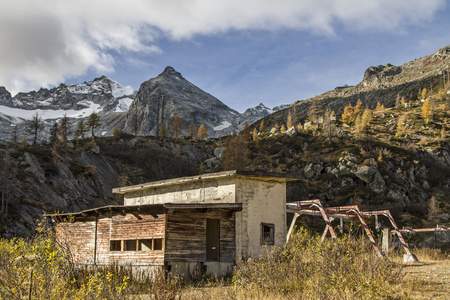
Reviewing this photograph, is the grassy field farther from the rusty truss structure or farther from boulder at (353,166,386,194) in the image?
boulder at (353,166,386,194)

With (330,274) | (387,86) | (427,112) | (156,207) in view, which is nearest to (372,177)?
(427,112)

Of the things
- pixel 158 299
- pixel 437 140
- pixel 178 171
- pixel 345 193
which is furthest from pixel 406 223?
pixel 158 299

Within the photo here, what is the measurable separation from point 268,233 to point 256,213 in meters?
1.48

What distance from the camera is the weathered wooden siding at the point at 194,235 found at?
1686 centimetres

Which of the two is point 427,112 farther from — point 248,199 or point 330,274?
point 330,274

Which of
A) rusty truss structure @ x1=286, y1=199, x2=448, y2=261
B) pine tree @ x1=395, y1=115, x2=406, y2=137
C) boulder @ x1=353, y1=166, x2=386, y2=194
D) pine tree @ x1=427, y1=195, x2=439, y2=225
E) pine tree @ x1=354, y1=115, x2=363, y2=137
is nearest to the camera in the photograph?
rusty truss structure @ x1=286, y1=199, x2=448, y2=261

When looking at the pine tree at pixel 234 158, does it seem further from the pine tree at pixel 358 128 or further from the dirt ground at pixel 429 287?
the dirt ground at pixel 429 287

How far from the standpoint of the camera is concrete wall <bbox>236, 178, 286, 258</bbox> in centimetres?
1833

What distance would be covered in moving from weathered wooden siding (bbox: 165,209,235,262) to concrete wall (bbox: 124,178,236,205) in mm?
843

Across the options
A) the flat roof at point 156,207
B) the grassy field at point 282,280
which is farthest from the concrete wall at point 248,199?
the grassy field at point 282,280

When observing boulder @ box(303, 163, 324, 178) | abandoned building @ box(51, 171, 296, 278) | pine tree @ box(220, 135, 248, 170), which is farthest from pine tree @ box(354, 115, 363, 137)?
abandoned building @ box(51, 171, 296, 278)

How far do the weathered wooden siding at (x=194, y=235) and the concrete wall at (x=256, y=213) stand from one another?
1.40 ft

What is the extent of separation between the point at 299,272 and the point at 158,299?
432 centimetres

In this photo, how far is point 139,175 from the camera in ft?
203
